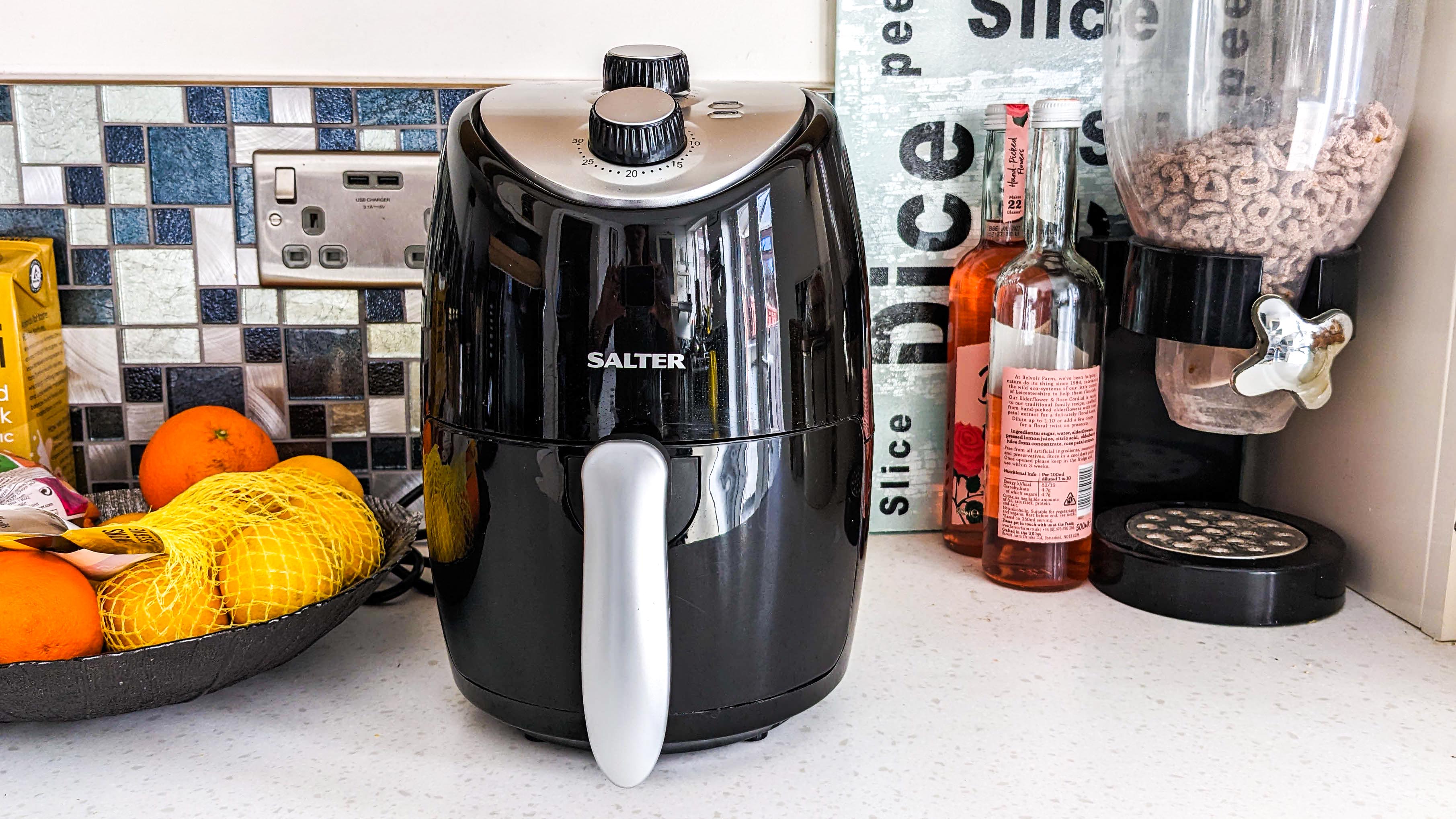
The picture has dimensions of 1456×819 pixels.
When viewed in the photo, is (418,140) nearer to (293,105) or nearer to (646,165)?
(293,105)

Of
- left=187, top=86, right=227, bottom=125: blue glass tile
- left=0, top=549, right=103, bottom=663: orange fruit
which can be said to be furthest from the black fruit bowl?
left=187, top=86, right=227, bottom=125: blue glass tile

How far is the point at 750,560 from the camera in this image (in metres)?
0.55

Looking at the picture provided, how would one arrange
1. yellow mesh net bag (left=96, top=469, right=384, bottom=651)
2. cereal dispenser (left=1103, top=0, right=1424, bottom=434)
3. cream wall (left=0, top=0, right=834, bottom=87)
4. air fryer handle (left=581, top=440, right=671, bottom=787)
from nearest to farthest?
1. air fryer handle (left=581, top=440, right=671, bottom=787)
2. yellow mesh net bag (left=96, top=469, right=384, bottom=651)
3. cereal dispenser (left=1103, top=0, right=1424, bottom=434)
4. cream wall (left=0, top=0, right=834, bottom=87)

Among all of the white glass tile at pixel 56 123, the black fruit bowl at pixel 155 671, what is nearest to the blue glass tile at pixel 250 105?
the white glass tile at pixel 56 123

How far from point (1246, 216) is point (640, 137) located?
436mm

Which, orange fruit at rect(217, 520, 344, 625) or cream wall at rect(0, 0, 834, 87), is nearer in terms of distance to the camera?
orange fruit at rect(217, 520, 344, 625)

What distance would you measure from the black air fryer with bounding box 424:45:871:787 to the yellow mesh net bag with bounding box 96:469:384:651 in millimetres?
111

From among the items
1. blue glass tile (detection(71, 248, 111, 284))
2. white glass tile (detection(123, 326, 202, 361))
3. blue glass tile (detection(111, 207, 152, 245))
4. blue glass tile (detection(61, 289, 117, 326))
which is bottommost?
white glass tile (detection(123, 326, 202, 361))

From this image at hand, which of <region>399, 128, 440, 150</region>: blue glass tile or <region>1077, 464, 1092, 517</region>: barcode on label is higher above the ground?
<region>399, 128, 440, 150</region>: blue glass tile

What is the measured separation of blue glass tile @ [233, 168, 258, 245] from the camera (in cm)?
87

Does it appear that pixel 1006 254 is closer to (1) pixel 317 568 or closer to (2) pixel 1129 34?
(2) pixel 1129 34

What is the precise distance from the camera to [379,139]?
0.88m

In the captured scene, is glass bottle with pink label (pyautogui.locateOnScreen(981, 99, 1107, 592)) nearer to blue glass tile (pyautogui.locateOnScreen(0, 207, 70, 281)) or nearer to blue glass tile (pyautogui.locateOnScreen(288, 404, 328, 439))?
blue glass tile (pyautogui.locateOnScreen(288, 404, 328, 439))

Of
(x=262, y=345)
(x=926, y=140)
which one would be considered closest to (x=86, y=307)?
(x=262, y=345)
